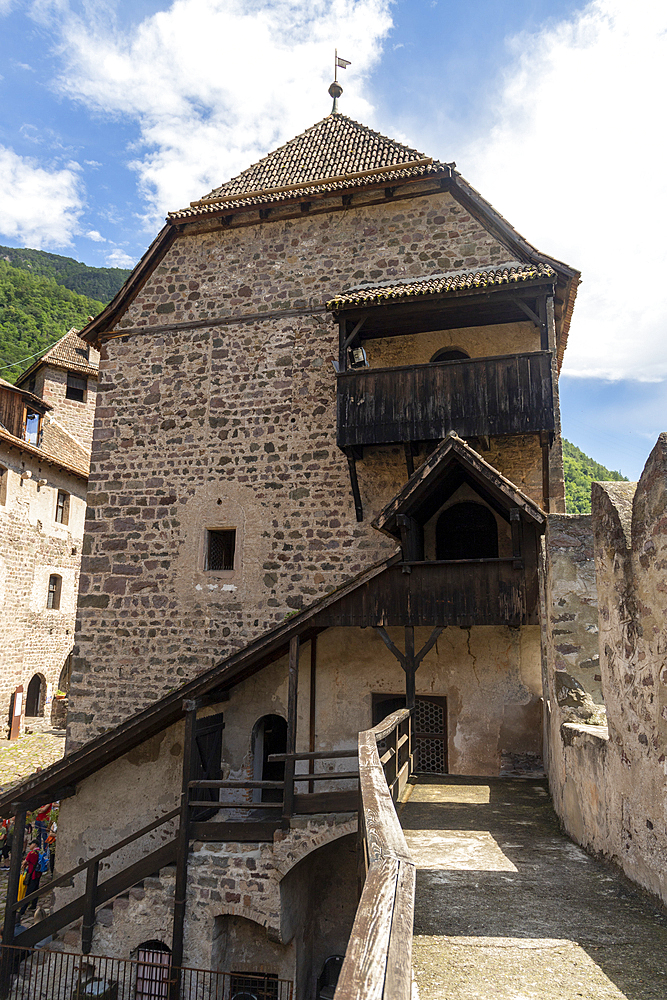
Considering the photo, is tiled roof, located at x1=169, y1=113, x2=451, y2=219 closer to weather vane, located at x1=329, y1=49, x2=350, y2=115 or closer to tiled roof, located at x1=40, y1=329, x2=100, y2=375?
weather vane, located at x1=329, y1=49, x2=350, y2=115

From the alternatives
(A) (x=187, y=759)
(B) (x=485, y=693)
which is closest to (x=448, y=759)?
(B) (x=485, y=693)

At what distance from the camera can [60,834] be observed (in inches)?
440

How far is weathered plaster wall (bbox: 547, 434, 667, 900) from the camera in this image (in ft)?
10.9

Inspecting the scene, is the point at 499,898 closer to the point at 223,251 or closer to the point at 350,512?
the point at 350,512

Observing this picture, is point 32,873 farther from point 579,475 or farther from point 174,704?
point 579,475

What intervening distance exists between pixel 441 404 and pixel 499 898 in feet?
24.8

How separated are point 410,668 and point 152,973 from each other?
17.8 ft

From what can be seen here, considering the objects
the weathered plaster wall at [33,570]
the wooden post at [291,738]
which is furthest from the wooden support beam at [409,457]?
the weathered plaster wall at [33,570]

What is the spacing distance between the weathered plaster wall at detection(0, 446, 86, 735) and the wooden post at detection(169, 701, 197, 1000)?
15.3 metres

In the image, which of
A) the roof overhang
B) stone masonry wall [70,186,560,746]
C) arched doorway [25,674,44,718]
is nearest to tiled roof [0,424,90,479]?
arched doorway [25,674,44,718]

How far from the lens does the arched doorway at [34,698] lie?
2386cm

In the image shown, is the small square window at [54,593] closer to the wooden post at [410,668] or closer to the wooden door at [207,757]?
the wooden door at [207,757]

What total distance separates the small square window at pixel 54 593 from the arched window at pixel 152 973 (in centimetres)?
1776

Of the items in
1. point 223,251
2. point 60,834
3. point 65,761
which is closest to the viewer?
point 65,761
